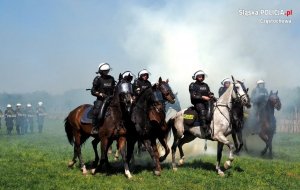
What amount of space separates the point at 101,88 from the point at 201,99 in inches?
143

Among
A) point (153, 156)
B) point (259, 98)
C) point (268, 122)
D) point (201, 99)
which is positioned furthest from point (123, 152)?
point (259, 98)

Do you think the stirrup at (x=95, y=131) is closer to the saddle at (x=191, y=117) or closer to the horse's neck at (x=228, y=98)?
the saddle at (x=191, y=117)

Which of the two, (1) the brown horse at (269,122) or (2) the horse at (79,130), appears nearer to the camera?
(2) the horse at (79,130)

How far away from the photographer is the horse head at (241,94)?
15102 mm

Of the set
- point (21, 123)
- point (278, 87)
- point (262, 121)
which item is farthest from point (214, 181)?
point (278, 87)

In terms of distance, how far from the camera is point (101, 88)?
14883 millimetres

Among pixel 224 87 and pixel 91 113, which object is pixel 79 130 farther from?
pixel 224 87

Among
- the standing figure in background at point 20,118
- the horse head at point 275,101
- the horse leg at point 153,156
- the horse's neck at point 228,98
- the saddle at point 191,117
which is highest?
the horse's neck at point 228,98

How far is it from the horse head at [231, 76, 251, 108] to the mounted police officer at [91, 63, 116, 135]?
4.34m

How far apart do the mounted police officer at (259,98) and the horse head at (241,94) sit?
23.1 ft

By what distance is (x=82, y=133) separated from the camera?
52.3 ft

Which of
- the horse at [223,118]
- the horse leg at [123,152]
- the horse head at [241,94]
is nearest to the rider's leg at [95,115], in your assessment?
the horse leg at [123,152]

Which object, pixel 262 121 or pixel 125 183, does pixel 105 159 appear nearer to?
pixel 125 183

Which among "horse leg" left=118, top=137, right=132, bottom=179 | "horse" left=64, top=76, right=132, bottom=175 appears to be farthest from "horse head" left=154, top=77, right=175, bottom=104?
"horse" left=64, top=76, right=132, bottom=175
